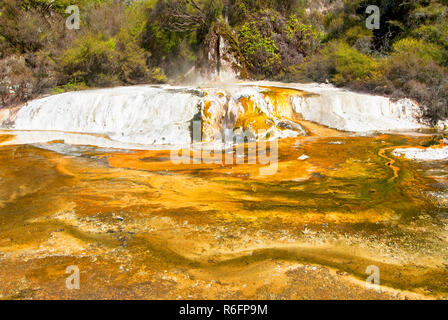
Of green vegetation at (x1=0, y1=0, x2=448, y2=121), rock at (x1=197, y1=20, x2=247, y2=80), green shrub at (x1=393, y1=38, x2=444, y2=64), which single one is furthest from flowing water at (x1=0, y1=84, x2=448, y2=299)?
rock at (x1=197, y1=20, x2=247, y2=80)

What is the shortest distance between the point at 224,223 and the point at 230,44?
612 inches

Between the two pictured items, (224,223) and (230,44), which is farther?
(230,44)

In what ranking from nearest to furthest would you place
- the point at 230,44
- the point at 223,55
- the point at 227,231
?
the point at 227,231, the point at 223,55, the point at 230,44

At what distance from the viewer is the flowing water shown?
2248mm

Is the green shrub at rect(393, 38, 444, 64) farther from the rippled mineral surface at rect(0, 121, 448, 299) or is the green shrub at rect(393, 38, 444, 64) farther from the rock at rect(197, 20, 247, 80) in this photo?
the rippled mineral surface at rect(0, 121, 448, 299)

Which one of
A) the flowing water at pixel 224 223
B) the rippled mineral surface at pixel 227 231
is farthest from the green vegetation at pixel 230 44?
the rippled mineral surface at pixel 227 231

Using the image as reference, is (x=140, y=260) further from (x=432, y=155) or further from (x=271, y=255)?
(x=432, y=155)

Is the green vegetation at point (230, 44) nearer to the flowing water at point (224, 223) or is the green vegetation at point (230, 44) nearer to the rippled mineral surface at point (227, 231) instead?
the flowing water at point (224, 223)

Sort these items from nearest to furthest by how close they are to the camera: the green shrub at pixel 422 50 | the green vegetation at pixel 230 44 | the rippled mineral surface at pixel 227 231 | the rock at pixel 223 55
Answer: the rippled mineral surface at pixel 227 231
the green shrub at pixel 422 50
the green vegetation at pixel 230 44
the rock at pixel 223 55

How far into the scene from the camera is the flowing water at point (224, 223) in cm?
225

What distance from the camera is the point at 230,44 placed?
17.3 meters

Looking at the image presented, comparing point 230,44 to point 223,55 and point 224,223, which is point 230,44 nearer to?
point 223,55

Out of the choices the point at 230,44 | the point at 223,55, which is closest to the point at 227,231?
the point at 223,55

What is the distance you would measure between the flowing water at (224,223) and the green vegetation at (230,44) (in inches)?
252
